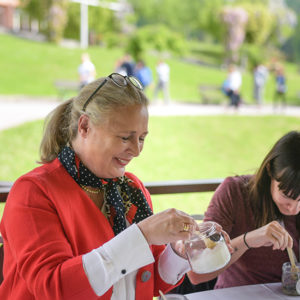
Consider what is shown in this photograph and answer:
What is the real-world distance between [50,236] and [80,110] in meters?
0.32

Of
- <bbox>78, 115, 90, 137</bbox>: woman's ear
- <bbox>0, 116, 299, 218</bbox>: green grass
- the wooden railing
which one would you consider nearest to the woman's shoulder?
<bbox>78, 115, 90, 137</bbox>: woman's ear

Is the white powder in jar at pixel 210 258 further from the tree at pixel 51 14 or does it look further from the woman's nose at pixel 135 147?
the tree at pixel 51 14

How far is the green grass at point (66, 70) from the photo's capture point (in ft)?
49.8

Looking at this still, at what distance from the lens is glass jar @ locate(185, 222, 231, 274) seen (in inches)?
43.7

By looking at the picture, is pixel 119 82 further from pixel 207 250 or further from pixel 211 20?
pixel 211 20

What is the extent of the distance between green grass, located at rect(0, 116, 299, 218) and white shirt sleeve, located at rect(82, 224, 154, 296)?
19.2ft

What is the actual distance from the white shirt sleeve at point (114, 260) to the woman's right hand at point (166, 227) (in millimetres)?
21

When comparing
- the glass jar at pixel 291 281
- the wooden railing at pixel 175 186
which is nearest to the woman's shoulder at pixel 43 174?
the glass jar at pixel 291 281

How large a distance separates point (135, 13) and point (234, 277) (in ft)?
63.1

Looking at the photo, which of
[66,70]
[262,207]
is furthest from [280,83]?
[262,207]

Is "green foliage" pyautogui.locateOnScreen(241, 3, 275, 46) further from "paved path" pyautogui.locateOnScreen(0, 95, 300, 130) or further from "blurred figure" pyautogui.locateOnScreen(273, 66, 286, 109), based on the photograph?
"paved path" pyautogui.locateOnScreen(0, 95, 300, 130)

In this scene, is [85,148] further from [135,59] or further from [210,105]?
[135,59]

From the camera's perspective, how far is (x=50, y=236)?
105cm

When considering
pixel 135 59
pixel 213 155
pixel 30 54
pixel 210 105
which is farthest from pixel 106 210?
pixel 30 54
